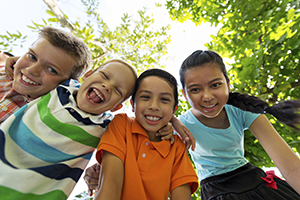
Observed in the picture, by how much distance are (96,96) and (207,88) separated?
833mm

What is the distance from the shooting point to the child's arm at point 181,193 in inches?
38.0

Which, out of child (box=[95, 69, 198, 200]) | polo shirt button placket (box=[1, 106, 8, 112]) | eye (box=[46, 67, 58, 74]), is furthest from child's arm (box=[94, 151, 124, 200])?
polo shirt button placket (box=[1, 106, 8, 112])

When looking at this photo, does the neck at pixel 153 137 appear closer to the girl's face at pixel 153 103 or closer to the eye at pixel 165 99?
the girl's face at pixel 153 103

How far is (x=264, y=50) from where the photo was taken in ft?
4.66

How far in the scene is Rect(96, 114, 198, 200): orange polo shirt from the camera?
933 mm

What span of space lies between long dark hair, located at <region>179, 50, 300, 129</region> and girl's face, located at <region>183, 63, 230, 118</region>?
8 centimetres

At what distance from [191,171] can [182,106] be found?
1.31m

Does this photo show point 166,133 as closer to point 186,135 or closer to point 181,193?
point 186,135

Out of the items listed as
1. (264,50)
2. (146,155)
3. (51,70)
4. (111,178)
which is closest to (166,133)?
(146,155)

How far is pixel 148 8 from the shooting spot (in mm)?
3602

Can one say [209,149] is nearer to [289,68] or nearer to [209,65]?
[209,65]

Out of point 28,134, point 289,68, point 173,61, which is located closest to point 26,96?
point 28,134

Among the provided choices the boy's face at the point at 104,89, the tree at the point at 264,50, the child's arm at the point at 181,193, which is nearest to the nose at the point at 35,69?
the boy's face at the point at 104,89

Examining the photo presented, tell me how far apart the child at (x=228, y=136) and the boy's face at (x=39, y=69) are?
1.00 metres
